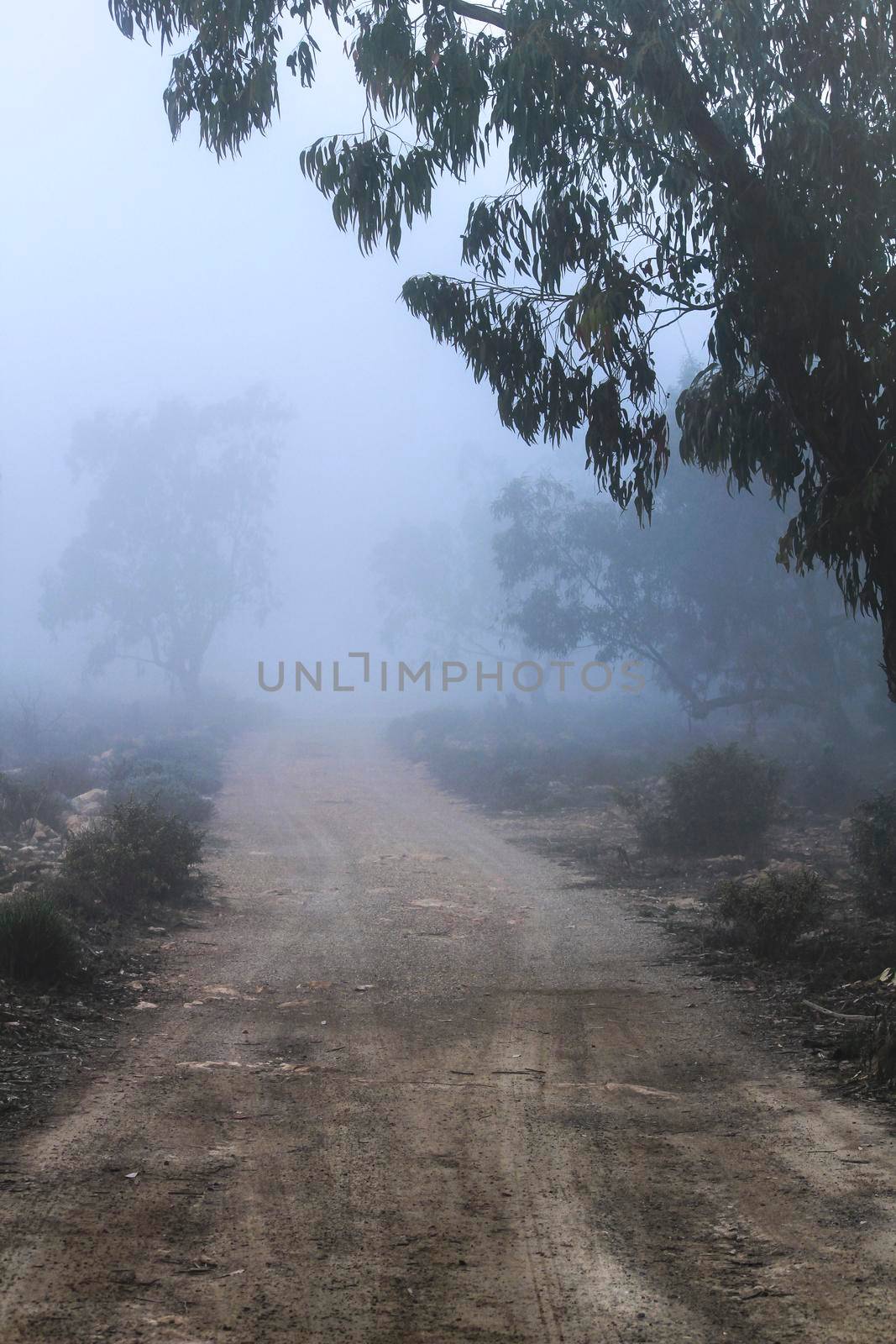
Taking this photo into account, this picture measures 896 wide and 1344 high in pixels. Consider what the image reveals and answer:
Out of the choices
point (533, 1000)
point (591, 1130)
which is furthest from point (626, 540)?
point (591, 1130)

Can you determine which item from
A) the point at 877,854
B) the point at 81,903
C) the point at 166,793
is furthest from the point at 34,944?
the point at 166,793

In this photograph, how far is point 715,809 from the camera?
15531 mm

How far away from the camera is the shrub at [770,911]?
350 inches

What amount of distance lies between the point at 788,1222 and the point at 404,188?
830 cm

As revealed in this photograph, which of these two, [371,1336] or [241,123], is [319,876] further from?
[371,1336]

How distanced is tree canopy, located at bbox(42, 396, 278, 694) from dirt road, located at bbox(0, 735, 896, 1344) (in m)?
45.3

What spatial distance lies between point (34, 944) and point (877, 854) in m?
9.04

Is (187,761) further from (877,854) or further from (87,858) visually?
(877,854)

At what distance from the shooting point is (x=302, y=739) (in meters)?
43.2

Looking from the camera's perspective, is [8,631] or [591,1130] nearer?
[591,1130]

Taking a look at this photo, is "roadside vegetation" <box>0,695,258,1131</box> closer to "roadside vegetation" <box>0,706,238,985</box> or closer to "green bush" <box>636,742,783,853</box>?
"roadside vegetation" <box>0,706,238,985</box>

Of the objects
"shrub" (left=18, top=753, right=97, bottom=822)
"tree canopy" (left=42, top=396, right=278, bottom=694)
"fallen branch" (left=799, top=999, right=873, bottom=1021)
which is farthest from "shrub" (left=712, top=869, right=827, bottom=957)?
"tree canopy" (left=42, top=396, right=278, bottom=694)

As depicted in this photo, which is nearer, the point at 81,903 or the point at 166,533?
the point at 81,903

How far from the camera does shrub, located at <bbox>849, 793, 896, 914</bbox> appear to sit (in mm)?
10484
